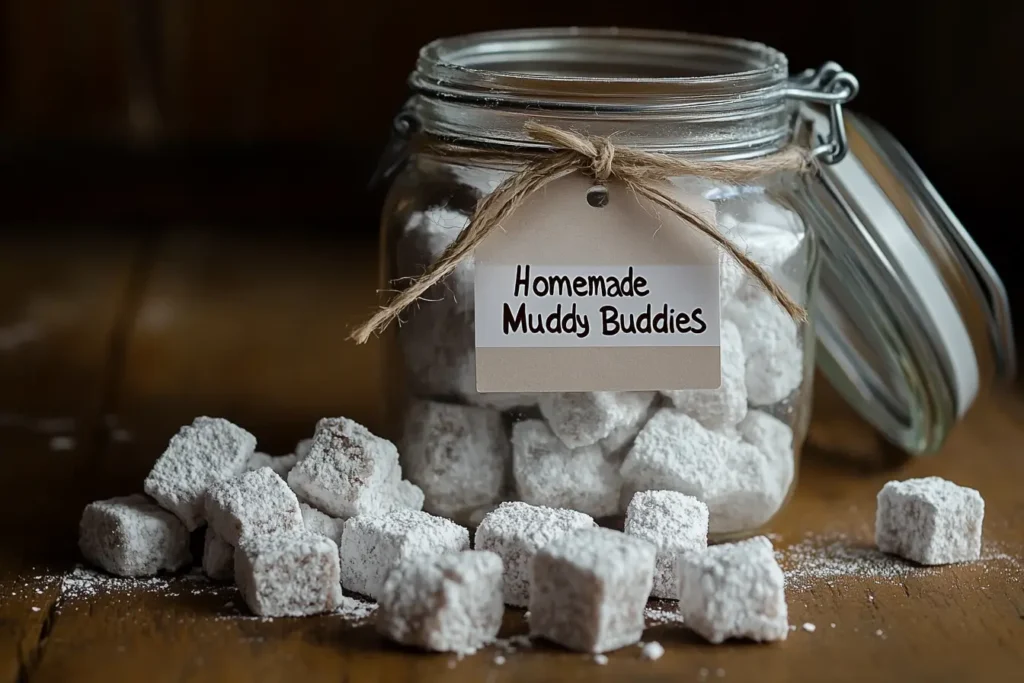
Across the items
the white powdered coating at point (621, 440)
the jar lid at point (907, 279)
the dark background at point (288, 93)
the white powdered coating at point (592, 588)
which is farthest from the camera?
the dark background at point (288, 93)

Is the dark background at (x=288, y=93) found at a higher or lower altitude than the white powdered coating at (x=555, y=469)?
higher

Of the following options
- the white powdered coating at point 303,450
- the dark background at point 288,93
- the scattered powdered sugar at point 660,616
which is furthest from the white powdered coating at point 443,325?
the dark background at point 288,93

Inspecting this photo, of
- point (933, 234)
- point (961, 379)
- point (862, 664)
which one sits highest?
point (933, 234)

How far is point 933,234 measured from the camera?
1.34m

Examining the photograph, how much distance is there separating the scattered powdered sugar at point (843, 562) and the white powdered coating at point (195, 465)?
0.52 meters

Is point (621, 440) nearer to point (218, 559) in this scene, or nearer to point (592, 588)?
point (592, 588)

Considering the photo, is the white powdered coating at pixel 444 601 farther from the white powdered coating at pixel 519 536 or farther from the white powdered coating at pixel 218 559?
the white powdered coating at pixel 218 559

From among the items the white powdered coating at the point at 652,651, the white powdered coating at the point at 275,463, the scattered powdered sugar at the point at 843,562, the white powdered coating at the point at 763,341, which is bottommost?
the white powdered coating at the point at 652,651

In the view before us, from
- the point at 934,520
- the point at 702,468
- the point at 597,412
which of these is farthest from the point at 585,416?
the point at 934,520

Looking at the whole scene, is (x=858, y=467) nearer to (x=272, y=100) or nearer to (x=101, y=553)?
(x=101, y=553)

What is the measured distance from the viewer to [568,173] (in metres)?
1.16

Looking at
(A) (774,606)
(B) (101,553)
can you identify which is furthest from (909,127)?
(B) (101,553)

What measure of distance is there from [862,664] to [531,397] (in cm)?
37

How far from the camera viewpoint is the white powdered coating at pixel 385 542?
3.60ft
